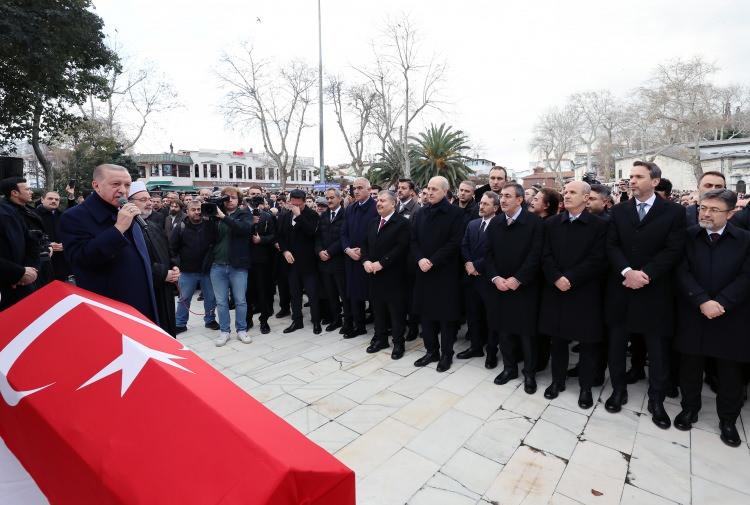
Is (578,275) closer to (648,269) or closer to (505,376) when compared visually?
(648,269)

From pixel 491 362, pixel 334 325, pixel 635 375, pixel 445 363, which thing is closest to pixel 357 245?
pixel 334 325

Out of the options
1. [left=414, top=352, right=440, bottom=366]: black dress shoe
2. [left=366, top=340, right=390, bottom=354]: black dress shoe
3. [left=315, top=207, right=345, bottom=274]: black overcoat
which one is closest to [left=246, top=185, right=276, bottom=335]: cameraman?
[left=315, top=207, right=345, bottom=274]: black overcoat

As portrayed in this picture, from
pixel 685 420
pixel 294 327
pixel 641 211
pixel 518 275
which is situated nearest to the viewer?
pixel 685 420

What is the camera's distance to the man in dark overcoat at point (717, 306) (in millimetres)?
3154

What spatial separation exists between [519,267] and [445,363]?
4.28 feet

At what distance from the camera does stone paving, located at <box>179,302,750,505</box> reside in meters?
2.67

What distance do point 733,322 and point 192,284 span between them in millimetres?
5996

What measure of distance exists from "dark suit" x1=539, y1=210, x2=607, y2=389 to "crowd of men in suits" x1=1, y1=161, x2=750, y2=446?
0.04 feet

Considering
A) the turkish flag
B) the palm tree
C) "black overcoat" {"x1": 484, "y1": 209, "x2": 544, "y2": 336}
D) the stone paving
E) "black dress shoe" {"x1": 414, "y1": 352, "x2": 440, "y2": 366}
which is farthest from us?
the palm tree

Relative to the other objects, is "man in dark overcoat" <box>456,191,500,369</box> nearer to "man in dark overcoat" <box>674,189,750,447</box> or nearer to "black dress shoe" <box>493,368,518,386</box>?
"black dress shoe" <box>493,368,518,386</box>

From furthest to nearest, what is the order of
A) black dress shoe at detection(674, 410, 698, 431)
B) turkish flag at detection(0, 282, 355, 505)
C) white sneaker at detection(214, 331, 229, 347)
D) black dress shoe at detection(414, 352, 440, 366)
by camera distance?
1. white sneaker at detection(214, 331, 229, 347)
2. black dress shoe at detection(414, 352, 440, 366)
3. black dress shoe at detection(674, 410, 698, 431)
4. turkish flag at detection(0, 282, 355, 505)

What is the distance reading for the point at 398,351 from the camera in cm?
500

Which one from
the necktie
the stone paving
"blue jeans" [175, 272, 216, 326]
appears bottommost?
the stone paving

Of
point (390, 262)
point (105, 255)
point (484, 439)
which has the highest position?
point (105, 255)
